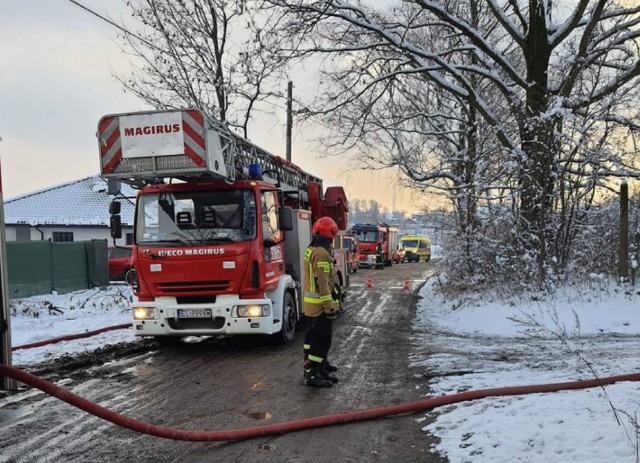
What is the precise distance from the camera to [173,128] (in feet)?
23.7

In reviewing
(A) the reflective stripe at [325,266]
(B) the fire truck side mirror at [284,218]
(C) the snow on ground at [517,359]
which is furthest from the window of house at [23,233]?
(A) the reflective stripe at [325,266]

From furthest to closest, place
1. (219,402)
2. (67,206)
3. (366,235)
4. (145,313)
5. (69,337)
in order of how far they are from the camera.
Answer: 1. (67,206)
2. (366,235)
3. (69,337)
4. (145,313)
5. (219,402)

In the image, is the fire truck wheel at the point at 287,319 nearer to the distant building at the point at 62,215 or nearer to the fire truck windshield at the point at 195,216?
the fire truck windshield at the point at 195,216

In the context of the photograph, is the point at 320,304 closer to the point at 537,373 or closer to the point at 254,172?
the point at 537,373

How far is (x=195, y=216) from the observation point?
26.4 ft

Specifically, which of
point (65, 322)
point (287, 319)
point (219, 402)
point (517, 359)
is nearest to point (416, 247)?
A: point (65, 322)

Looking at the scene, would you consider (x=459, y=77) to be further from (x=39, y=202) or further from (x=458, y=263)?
(x=39, y=202)

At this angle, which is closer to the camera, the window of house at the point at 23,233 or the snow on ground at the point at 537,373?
the snow on ground at the point at 537,373

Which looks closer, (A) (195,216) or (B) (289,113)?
(A) (195,216)

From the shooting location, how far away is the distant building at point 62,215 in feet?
113

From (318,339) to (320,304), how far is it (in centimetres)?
42

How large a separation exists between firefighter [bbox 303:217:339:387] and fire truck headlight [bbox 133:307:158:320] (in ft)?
9.22

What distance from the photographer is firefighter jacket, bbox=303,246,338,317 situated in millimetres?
6164

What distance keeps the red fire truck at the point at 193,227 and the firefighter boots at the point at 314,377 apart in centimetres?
163
